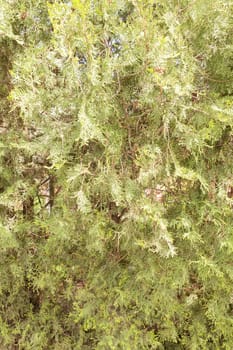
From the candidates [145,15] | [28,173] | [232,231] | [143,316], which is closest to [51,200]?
[28,173]

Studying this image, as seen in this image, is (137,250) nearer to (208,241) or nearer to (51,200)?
(208,241)

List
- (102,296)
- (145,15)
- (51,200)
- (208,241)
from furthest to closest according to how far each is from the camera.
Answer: (51,200)
(102,296)
(208,241)
(145,15)

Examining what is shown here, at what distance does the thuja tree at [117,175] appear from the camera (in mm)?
2186

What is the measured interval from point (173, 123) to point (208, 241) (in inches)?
38.4

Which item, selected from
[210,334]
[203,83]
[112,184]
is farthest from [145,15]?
[210,334]

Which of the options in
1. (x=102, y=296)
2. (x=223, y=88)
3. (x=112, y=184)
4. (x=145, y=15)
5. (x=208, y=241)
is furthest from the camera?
(x=102, y=296)

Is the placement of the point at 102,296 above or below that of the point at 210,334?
above

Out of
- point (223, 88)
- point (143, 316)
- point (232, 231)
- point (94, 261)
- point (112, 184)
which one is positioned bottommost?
point (143, 316)

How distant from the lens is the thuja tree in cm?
219

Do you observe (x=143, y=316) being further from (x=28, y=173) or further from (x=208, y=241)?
(x=28, y=173)

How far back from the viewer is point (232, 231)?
2537 mm

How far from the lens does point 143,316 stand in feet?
9.84

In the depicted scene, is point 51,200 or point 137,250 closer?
point 137,250

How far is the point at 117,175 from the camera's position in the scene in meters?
2.40
